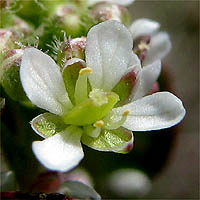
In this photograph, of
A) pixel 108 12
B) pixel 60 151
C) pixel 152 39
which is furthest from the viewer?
pixel 152 39

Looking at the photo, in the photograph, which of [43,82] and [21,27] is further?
[21,27]

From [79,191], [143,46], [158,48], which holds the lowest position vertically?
[79,191]

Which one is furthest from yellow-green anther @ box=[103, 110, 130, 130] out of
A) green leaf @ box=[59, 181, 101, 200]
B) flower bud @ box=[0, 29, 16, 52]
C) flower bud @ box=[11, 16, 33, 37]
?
flower bud @ box=[11, 16, 33, 37]

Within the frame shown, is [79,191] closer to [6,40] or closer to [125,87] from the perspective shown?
[125,87]

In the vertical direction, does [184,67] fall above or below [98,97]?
below

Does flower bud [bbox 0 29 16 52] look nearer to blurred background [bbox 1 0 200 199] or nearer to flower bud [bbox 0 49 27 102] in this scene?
flower bud [bbox 0 49 27 102]

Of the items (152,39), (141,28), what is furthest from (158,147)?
(141,28)

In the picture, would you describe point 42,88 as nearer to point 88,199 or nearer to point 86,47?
point 86,47

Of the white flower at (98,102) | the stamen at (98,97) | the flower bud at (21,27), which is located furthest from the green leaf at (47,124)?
the flower bud at (21,27)

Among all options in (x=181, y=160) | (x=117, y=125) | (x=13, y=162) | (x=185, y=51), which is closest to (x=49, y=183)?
(x=13, y=162)
